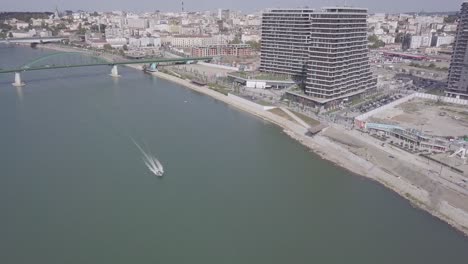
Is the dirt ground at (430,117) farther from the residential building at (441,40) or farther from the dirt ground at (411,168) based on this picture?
the residential building at (441,40)

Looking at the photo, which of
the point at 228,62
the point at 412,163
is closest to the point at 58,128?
the point at 412,163

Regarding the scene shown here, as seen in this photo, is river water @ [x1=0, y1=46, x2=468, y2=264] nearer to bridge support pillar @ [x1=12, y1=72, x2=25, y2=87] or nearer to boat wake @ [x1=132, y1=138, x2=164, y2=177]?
boat wake @ [x1=132, y1=138, x2=164, y2=177]

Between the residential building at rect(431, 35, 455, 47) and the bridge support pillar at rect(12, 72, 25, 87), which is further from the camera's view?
the residential building at rect(431, 35, 455, 47)

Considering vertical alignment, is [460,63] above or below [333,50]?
below

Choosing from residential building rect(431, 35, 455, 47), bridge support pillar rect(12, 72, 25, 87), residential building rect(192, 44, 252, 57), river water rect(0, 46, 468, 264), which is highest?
residential building rect(431, 35, 455, 47)

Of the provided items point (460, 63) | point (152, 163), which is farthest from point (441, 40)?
point (152, 163)

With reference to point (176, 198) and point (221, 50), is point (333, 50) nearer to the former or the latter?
point (176, 198)

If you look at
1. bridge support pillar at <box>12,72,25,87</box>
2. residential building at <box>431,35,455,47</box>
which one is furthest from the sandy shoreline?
residential building at <box>431,35,455,47</box>
